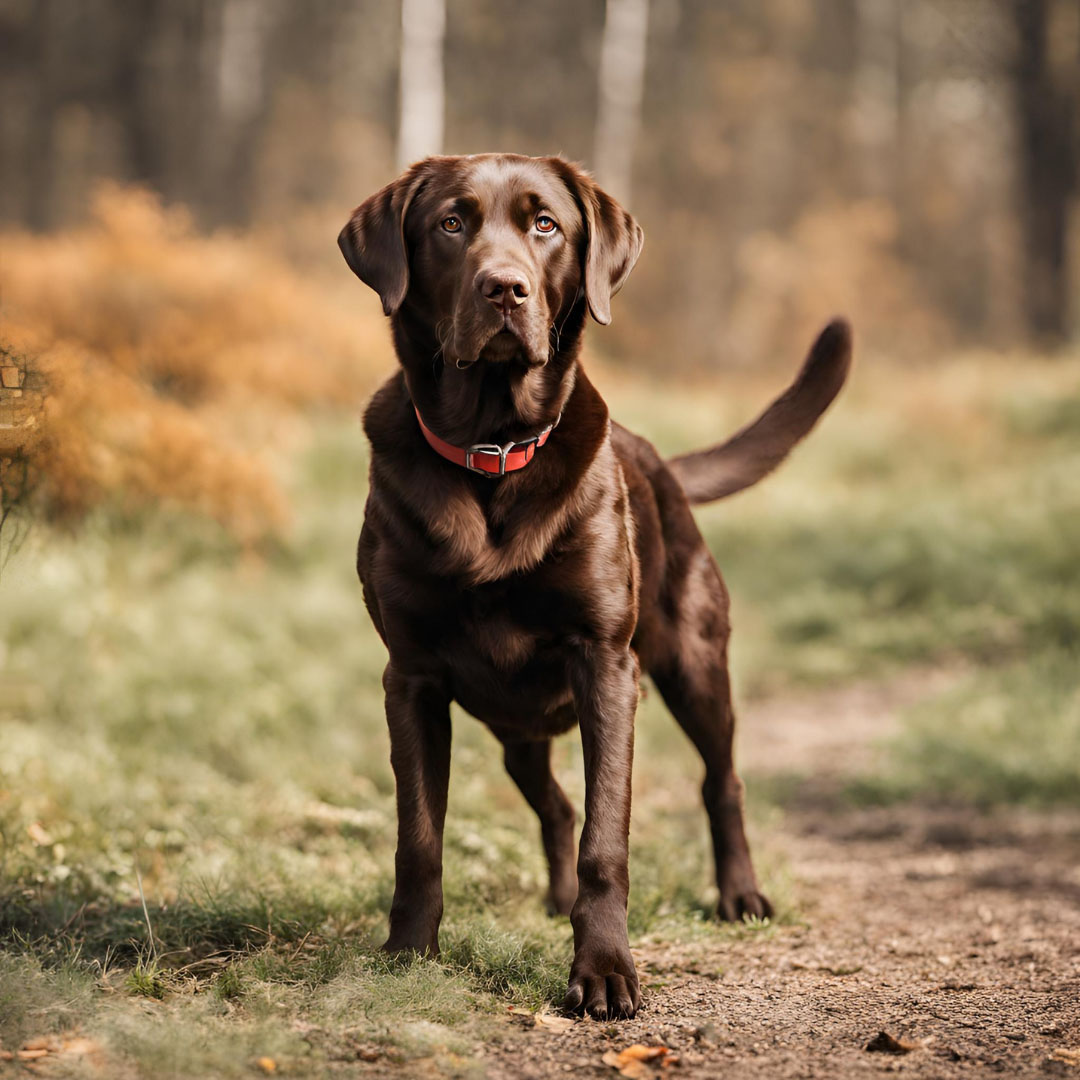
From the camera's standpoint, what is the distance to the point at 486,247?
2.83 meters

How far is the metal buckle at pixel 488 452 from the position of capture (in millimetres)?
2852

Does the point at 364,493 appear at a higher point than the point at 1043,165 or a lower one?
lower

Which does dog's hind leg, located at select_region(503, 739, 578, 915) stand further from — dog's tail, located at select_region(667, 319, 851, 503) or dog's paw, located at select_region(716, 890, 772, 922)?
dog's tail, located at select_region(667, 319, 851, 503)

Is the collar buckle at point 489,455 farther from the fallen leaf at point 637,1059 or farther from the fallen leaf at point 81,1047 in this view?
the fallen leaf at point 81,1047

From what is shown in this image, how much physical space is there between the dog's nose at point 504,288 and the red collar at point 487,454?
1.08ft

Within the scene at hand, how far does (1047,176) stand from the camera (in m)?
18.6

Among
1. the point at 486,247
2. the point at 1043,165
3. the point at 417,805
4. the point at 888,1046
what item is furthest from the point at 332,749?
the point at 1043,165

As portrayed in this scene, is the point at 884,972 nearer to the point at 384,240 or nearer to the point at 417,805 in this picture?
the point at 417,805

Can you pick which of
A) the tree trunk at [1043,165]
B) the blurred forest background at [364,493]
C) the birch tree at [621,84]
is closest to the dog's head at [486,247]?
the blurred forest background at [364,493]

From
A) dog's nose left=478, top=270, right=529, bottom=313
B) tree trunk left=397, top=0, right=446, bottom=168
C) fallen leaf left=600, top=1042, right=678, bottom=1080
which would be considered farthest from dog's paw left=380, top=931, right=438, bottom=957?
tree trunk left=397, top=0, right=446, bottom=168

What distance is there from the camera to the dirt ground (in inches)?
92.1

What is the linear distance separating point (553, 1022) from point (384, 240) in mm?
1778

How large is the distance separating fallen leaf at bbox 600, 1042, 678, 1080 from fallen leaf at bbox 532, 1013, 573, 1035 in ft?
0.49

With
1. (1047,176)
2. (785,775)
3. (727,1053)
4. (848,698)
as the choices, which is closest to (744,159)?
(1047,176)
